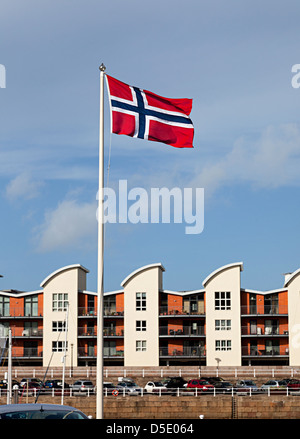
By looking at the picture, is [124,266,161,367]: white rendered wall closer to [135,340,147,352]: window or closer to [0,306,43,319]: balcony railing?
[135,340,147,352]: window

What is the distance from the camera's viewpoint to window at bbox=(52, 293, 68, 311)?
3189 inches

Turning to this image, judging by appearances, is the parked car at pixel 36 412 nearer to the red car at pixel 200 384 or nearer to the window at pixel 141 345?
the red car at pixel 200 384

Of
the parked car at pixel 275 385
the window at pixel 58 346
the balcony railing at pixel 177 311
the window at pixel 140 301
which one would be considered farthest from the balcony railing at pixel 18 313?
the parked car at pixel 275 385

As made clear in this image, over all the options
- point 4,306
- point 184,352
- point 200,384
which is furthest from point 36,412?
point 4,306

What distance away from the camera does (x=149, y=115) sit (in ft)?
73.6

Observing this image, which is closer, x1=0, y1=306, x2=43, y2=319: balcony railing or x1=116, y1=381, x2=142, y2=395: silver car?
x1=116, y1=381, x2=142, y2=395: silver car

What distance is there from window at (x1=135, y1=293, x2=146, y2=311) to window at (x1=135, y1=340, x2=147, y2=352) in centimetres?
384

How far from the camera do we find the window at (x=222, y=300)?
78.8 metres

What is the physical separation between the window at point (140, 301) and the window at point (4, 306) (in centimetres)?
1690

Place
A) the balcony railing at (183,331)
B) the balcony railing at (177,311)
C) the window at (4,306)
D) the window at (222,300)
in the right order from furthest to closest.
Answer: the window at (4,306) < the balcony railing at (177,311) < the balcony railing at (183,331) < the window at (222,300)

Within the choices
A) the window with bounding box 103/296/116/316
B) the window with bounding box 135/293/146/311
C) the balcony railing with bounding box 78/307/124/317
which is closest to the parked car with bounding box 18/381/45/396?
the balcony railing with bounding box 78/307/124/317

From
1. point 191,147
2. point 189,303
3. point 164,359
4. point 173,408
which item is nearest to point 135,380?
point 164,359

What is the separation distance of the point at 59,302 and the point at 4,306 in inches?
326

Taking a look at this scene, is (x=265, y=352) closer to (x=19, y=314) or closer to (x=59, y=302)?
(x=59, y=302)
